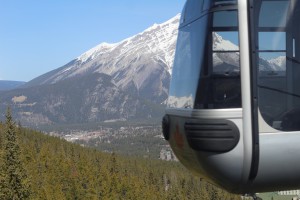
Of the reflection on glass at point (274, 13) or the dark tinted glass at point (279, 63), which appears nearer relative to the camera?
the dark tinted glass at point (279, 63)

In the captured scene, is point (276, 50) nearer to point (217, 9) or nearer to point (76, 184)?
point (217, 9)

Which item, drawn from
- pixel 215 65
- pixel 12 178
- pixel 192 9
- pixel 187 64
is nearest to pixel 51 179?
pixel 12 178

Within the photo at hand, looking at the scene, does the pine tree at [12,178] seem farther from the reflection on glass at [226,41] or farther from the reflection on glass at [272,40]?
the reflection on glass at [272,40]

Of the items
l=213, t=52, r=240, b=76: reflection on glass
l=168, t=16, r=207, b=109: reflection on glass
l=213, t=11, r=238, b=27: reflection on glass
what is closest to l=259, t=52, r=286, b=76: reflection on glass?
l=213, t=52, r=240, b=76: reflection on glass

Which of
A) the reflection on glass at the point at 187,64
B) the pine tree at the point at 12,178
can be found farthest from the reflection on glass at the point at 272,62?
the pine tree at the point at 12,178

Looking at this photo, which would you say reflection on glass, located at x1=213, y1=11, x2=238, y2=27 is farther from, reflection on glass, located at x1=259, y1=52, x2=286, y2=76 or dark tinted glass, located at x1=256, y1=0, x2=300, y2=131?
reflection on glass, located at x1=259, y1=52, x2=286, y2=76

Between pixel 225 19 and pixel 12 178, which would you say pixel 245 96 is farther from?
pixel 12 178

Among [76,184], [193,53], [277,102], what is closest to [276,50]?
[277,102]
